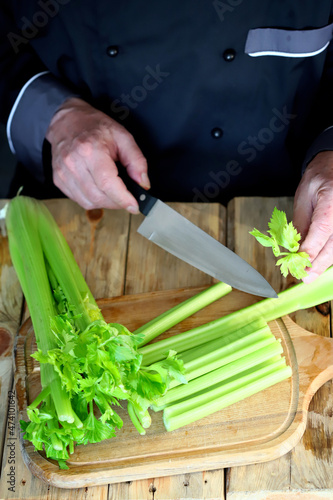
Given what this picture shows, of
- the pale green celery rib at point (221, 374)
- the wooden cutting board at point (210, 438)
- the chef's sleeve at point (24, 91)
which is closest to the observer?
the wooden cutting board at point (210, 438)

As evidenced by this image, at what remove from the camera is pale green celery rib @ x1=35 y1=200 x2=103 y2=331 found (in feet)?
5.50

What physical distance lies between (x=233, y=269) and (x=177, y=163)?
0.70m

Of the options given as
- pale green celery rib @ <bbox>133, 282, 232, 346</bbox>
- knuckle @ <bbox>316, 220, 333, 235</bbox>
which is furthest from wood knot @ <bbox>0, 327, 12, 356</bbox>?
knuckle @ <bbox>316, 220, 333, 235</bbox>

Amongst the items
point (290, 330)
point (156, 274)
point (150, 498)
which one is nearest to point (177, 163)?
point (156, 274)

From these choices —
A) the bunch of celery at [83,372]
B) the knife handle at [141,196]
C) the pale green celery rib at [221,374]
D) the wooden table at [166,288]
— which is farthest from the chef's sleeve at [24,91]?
the pale green celery rib at [221,374]

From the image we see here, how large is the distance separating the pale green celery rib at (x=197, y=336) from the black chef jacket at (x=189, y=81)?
0.66 m

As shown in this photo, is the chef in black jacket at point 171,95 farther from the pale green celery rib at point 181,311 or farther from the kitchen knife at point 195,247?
the pale green celery rib at point 181,311

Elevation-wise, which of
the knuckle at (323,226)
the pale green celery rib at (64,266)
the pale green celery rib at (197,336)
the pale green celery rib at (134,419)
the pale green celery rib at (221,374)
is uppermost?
the knuckle at (323,226)

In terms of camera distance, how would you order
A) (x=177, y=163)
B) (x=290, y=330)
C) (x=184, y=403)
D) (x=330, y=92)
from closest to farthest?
(x=184, y=403) → (x=290, y=330) → (x=330, y=92) → (x=177, y=163)

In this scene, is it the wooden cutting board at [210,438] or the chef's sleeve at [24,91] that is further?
the chef's sleeve at [24,91]

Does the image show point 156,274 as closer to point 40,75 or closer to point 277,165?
point 277,165

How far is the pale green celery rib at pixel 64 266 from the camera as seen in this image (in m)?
1.68

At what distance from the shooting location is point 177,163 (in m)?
2.28

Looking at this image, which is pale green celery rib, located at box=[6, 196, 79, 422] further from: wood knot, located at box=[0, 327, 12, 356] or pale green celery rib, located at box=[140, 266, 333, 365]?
pale green celery rib, located at box=[140, 266, 333, 365]
